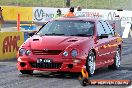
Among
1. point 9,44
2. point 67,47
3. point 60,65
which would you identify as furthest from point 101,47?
point 9,44

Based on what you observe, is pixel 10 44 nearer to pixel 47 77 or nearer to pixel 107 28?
pixel 107 28

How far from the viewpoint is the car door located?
41.2ft

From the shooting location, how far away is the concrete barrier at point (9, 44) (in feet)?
54.7

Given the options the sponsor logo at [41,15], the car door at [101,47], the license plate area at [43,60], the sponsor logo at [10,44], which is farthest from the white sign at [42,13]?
the license plate area at [43,60]

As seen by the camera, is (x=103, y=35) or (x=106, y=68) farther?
(x=106, y=68)

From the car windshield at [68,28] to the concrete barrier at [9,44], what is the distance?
3.89 m

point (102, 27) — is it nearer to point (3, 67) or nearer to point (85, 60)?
point (85, 60)

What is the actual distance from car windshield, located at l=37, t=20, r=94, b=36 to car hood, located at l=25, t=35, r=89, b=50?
44 centimetres

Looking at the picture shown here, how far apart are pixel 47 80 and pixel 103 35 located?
7.41ft

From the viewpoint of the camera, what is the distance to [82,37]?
12.2 m

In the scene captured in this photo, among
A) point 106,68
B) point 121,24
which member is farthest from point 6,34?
point 121,24

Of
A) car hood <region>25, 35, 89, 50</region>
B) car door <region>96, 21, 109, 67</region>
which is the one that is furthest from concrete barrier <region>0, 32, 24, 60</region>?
car hood <region>25, 35, 89, 50</region>

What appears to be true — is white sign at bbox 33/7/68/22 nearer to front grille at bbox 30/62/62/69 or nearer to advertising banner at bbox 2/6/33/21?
advertising banner at bbox 2/6/33/21

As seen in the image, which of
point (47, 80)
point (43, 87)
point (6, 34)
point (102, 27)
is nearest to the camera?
point (43, 87)
